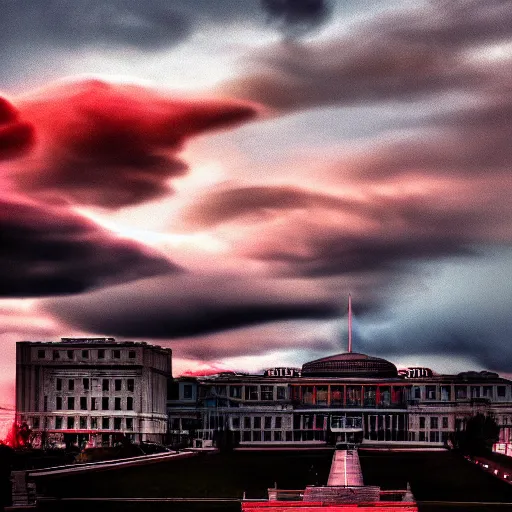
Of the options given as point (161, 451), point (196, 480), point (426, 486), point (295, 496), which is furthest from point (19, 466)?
point (161, 451)

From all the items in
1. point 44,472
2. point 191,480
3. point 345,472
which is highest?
point 44,472

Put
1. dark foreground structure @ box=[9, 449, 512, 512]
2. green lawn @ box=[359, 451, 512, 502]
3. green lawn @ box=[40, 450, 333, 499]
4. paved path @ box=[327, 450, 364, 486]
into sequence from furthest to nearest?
paved path @ box=[327, 450, 364, 486] → green lawn @ box=[359, 451, 512, 502] → green lawn @ box=[40, 450, 333, 499] → dark foreground structure @ box=[9, 449, 512, 512]

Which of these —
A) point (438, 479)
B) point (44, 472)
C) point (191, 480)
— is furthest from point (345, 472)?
point (44, 472)

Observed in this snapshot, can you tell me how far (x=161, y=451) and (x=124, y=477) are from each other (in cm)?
8068

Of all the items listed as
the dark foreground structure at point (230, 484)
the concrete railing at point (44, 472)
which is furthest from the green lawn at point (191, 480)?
the concrete railing at point (44, 472)

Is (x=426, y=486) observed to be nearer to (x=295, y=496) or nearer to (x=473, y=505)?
(x=473, y=505)

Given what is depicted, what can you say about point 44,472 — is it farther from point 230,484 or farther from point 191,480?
point 230,484

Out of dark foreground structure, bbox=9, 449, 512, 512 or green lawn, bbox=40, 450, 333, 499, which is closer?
dark foreground structure, bbox=9, 449, 512, 512

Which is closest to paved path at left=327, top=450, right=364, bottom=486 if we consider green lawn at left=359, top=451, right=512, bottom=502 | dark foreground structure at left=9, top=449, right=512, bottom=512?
dark foreground structure at left=9, top=449, right=512, bottom=512

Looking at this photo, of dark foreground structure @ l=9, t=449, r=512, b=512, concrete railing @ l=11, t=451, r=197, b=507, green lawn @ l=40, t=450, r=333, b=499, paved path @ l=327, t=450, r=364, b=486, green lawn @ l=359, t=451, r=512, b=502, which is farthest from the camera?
paved path @ l=327, t=450, r=364, b=486

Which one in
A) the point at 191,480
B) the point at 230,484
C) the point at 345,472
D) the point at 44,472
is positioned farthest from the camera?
the point at 345,472

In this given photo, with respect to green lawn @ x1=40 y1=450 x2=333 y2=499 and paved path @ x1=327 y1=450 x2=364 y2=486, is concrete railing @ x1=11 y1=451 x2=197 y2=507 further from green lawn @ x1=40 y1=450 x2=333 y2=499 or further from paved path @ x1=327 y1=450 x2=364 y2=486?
paved path @ x1=327 y1=450 x2=364 y2=486

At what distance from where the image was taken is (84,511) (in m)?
84.8

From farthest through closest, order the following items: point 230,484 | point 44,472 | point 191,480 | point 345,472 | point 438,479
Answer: point 345,472, point 438,479, point 191,480, point 44,472, point 230,484
